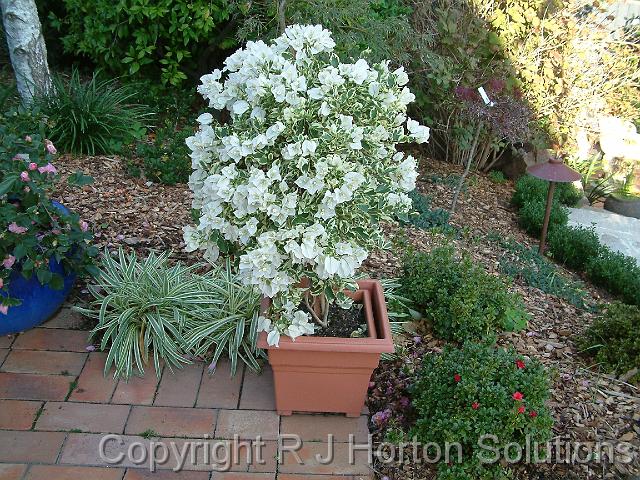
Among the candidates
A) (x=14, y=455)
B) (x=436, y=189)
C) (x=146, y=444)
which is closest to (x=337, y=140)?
(x=146, y=444)

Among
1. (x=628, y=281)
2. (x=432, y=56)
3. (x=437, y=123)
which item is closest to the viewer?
(x=628, y=281)

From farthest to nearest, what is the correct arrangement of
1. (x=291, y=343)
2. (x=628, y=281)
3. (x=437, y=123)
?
(x=437, y=123) → (x=628, y=281) → (x=291, y=343)

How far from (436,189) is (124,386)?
3023 millimetres

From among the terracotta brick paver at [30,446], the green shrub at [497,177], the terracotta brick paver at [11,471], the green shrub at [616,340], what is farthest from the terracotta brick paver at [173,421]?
the green shrub at [497,177]

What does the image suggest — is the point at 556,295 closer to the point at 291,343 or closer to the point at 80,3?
the point at 291,343

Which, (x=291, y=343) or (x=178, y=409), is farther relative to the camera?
(x=178, y=409)

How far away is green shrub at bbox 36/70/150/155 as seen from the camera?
13.2ft

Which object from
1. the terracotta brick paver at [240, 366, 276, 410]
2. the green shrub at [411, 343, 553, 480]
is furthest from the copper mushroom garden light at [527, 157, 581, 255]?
the terracotta brick paver at [240, 366, 276, 410]

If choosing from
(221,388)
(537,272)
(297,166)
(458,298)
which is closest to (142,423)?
(221,388)

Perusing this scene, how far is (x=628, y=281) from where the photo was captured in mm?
3650

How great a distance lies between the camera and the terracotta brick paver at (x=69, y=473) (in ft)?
7.06

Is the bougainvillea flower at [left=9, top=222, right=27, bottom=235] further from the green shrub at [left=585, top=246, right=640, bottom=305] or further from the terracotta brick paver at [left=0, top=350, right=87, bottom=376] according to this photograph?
the green shrub at [left=585, top=246, right=640, bottom=305]

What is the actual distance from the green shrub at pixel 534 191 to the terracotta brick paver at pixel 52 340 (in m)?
3.35

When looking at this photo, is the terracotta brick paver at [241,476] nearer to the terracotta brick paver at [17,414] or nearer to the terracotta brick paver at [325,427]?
the terracotta brick paver at [325,427]
